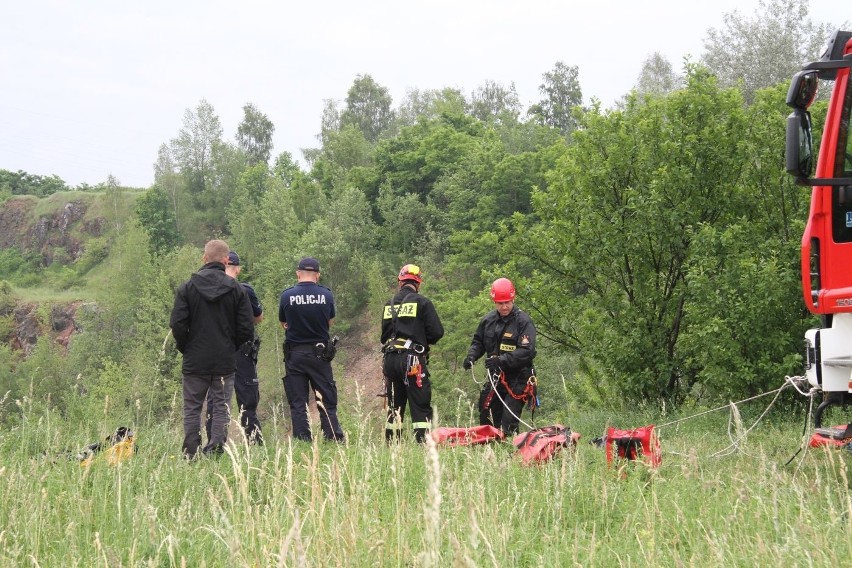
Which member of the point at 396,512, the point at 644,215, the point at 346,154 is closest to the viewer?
the point at 396,512

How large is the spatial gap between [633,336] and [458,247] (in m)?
27.9

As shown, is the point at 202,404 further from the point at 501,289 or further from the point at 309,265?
the point at 501,289

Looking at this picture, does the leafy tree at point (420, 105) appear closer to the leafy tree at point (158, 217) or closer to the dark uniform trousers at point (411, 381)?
the leafy tree at point (158, 217)

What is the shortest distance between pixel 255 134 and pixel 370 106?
16269mm

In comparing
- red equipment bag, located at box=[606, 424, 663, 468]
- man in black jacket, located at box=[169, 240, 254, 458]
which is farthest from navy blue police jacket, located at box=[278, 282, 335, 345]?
red equipment bag, located at box=[606, 424, 663, 468]

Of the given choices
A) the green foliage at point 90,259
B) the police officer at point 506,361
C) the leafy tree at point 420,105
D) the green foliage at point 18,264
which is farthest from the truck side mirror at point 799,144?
the green foliage at point 18,264

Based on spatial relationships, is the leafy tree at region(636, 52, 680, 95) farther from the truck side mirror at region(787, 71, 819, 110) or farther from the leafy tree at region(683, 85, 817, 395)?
the truck side mirror at region(787, 71, 819, 110)

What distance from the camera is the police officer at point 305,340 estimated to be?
8883mm

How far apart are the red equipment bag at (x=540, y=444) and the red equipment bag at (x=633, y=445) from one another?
0.29 metres

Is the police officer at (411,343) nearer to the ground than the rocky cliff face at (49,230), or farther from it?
nearer to the ground

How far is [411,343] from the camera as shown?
29.8 feet

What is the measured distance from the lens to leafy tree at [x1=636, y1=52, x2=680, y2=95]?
57.6 metres

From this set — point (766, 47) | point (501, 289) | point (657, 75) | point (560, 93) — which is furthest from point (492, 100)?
point (501, 289)

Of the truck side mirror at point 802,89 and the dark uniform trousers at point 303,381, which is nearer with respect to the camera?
the truck side mirror at point 802,89
